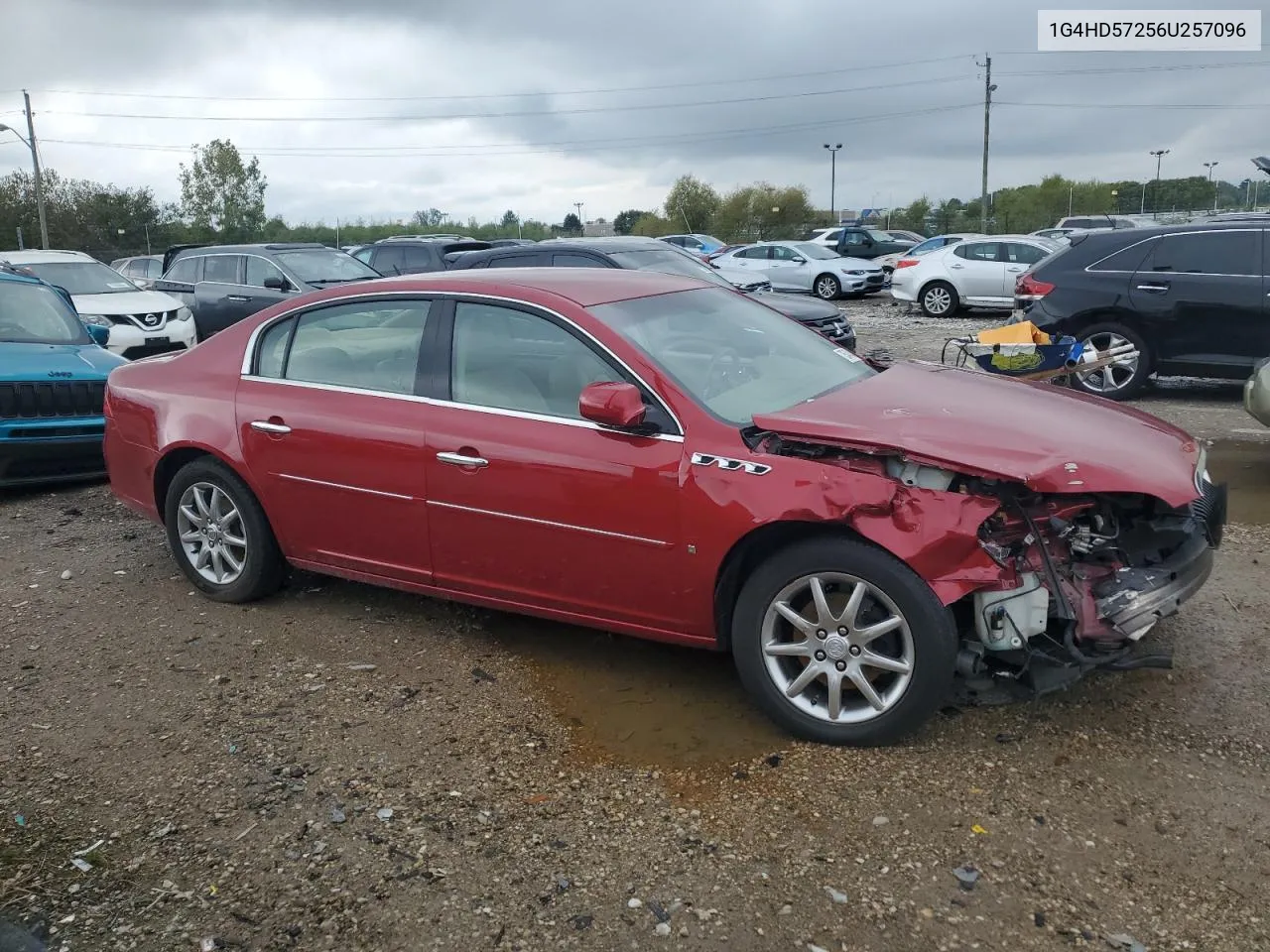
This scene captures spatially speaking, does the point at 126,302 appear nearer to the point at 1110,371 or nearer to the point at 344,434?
the point at 344,434

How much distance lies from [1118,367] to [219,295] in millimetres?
11660

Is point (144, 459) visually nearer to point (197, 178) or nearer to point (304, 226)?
point (304, 226)

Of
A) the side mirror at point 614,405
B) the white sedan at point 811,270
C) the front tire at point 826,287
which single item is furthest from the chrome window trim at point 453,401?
the front tire at point 826,287

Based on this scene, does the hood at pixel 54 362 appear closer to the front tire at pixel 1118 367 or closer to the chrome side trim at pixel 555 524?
the chrome side trim at pixel 555 524

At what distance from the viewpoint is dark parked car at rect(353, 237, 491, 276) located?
17.5 meters

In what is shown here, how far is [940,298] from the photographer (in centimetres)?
1955

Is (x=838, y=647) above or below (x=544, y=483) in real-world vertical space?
below

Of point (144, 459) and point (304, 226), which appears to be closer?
point (144, 459)

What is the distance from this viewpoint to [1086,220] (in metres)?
31.9

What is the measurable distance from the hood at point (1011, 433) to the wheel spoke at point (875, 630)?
546 millimetres

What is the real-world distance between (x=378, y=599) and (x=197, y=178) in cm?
6656

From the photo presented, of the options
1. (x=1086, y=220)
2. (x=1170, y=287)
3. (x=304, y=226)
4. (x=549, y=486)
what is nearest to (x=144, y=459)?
(x=549, y=486)

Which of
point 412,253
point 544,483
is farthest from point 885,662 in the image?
point 412,253

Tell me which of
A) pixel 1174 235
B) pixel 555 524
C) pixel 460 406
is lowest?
pixel 555 524
